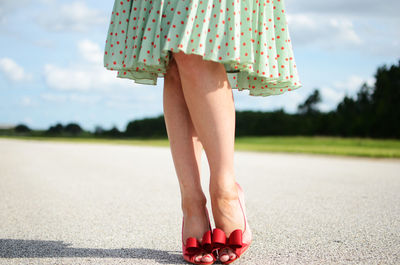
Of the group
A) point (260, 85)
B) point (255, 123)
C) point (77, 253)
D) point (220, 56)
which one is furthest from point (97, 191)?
point (255, 123)

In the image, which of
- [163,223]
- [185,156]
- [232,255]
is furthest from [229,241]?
[163,223]

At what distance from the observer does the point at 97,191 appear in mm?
3596

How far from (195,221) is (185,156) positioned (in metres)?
0.25

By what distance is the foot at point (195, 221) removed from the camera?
4.73 ft

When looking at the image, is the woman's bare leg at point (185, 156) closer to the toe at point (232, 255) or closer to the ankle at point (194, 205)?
the ankle at point (194, 205)

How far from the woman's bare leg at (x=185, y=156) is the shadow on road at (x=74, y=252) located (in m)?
0.14

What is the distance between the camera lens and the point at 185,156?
1.46 m

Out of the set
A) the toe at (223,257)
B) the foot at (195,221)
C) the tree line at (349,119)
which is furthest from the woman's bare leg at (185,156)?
the tree line at (349,119)

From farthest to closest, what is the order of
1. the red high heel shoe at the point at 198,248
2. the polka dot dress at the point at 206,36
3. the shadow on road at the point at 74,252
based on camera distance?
1. the shadow on road at the point at 74,252
2. the red high heel shoe at the point at 198,248
3. the polka dot dress at the point at 206,36

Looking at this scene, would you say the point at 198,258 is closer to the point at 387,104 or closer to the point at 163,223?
the point at 163,223

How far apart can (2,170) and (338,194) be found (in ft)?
14.9

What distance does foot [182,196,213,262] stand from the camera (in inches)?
56.8

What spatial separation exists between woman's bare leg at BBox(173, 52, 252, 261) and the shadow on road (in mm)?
271

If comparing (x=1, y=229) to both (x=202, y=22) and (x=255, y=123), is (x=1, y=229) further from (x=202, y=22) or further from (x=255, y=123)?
(x=255, y=123)
